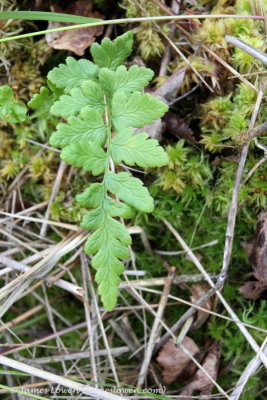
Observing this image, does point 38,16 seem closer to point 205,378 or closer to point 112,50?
point 112,50

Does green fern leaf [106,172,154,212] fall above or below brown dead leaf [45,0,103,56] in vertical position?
below

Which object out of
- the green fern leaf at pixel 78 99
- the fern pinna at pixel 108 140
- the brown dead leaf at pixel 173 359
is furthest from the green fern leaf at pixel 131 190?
the brown dead leaf at pixel 173 359

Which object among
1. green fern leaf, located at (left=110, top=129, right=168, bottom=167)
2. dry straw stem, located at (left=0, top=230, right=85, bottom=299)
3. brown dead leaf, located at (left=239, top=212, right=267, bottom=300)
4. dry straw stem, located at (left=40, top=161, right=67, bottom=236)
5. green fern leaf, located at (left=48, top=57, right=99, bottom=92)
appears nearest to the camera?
green fern leaf, located at (left=110, top=129, right=168, bottom=167)

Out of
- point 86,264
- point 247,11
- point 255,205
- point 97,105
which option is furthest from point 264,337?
point 247,11

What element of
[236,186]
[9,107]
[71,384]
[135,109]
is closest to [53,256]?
[71,384]

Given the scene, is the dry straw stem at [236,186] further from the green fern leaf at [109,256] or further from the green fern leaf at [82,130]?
the green fern leaf at [82,130]

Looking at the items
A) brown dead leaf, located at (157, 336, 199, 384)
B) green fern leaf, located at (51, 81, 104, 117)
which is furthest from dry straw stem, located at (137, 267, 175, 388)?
green fern leaf, located at (51, 81, 104, 117)

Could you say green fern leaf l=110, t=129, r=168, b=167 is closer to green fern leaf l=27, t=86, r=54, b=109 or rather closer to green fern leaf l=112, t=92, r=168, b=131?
green fern leaf l=112, t=92, r=168, b=131
